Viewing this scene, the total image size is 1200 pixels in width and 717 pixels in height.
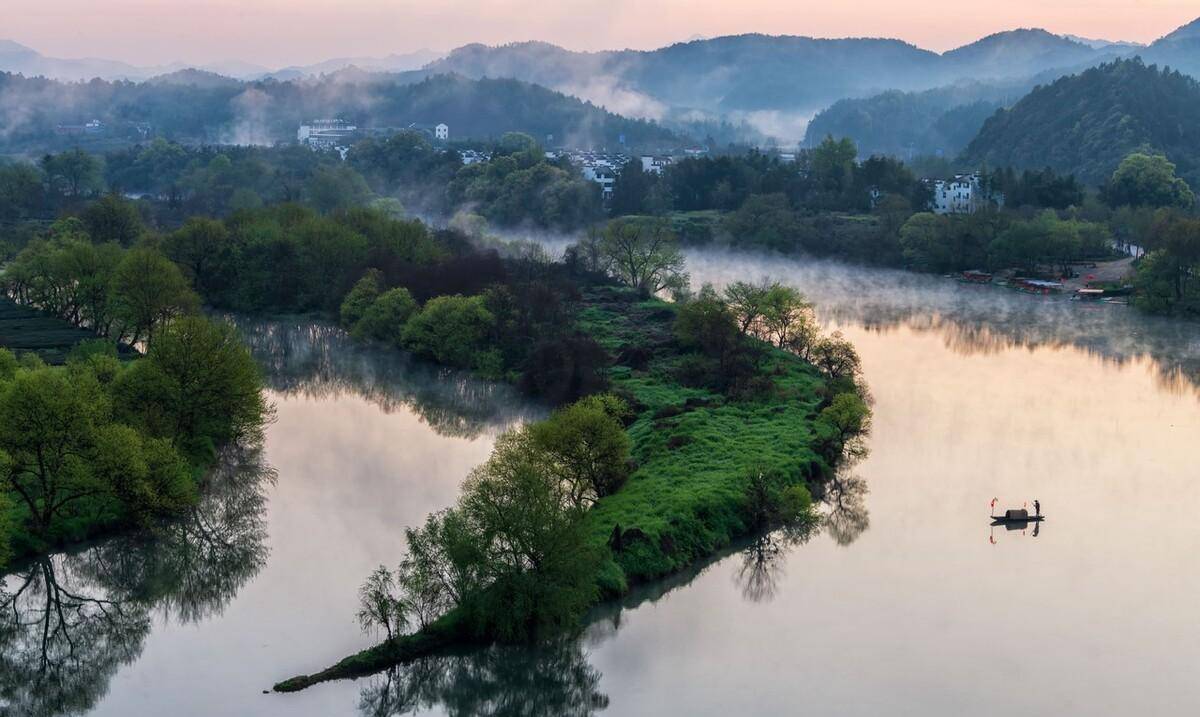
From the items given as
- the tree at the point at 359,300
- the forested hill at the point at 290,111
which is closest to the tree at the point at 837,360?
the tree at the point at 359,300

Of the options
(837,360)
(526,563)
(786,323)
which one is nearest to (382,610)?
(526,563)

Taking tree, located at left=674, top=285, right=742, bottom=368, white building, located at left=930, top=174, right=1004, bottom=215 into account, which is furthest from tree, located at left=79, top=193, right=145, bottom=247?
white building, located at left=930, top=174, right=1004, bottom=215

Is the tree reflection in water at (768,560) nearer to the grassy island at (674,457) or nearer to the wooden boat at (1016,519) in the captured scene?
the grassy island at (674,457)

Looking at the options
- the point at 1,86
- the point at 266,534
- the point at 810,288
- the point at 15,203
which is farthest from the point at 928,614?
the point at 1,86

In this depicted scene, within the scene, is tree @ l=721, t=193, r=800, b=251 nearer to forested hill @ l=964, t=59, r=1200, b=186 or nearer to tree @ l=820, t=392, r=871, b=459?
forested hill @ l=964, t=59, r=1200, b=186

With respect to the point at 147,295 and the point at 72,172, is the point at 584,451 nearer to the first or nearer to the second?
the point at 147,295

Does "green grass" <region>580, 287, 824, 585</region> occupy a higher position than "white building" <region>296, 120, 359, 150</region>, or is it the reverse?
"white building" <region>296, 120, 359, 150</region>

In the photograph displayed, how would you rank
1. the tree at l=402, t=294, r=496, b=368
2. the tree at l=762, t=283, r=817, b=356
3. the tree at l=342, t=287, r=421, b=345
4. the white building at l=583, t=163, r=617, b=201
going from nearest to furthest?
the tree at l=762, t=283, r=817, b=356, the tree at l=402, t=294, r=496, b=368, the tree at l=342, t=287, r=421, b=345, the white building at l=583, t=163, r=617, b=201
